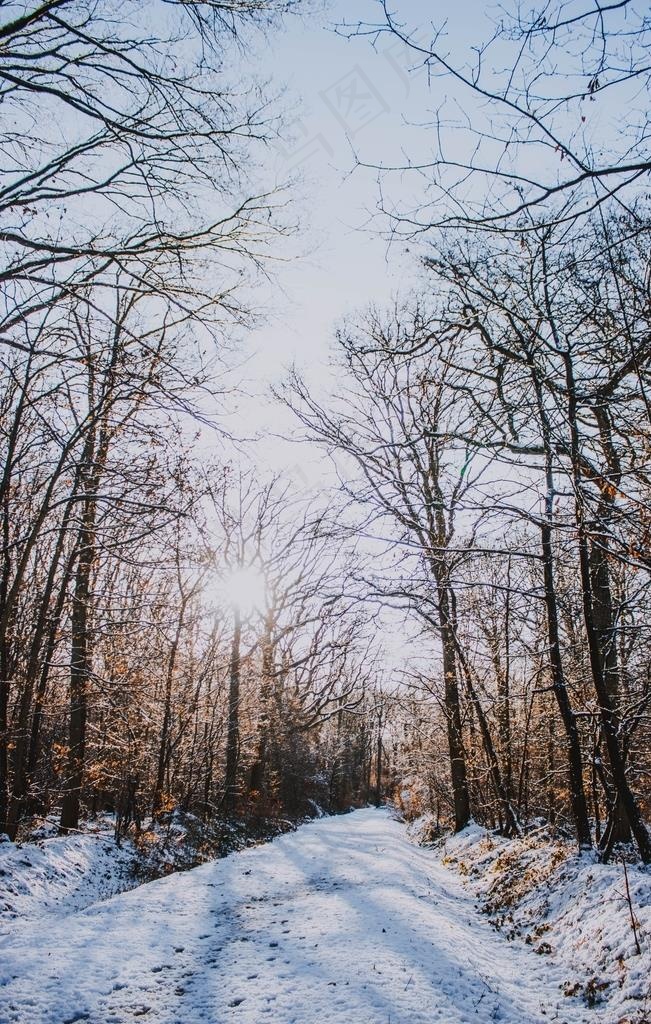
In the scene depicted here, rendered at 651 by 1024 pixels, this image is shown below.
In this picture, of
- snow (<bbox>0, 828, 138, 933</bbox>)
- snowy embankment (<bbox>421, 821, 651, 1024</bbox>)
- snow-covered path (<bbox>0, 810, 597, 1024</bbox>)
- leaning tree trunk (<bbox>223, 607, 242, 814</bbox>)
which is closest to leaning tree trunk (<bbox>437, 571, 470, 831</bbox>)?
snowy embankment (<bbox>421, 821, 651, 1024</bbox>)

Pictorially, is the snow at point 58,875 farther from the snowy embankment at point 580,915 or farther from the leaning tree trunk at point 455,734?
the leaning tree trunk at point 455,734

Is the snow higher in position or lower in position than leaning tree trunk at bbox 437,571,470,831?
lower

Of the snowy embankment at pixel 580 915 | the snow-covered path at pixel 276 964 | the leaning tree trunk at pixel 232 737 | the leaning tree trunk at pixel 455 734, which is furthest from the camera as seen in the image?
the leaning tree trunk at pixel 232 737

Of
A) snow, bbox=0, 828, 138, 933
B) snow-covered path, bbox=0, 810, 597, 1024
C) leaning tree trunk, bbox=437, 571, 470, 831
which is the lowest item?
snow, bbox=0, 828, 138, 933

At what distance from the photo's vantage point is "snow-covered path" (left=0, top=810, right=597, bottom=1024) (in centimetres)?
425

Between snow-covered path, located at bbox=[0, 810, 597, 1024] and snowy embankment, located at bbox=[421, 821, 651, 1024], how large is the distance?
0.81ft

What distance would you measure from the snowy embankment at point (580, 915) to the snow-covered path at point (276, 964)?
25 centimetres

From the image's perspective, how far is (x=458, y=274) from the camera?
4336 millimetres

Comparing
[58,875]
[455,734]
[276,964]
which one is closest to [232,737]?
[455,734]

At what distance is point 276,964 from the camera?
17.1 feet

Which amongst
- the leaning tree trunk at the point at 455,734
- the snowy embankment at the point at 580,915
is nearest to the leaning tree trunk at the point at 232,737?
the leaning tree trunk at the point at 455,734

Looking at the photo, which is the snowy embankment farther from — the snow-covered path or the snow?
the snow

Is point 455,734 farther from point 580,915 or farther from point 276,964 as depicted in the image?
point 276,964

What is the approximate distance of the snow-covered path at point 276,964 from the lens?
425cm
